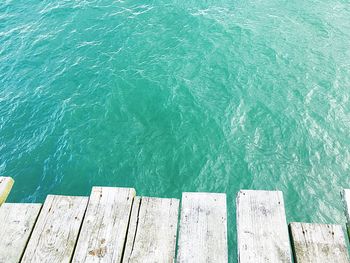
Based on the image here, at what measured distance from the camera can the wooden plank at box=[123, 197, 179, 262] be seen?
3.43 metres

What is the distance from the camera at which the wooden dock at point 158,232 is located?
333 centimetres

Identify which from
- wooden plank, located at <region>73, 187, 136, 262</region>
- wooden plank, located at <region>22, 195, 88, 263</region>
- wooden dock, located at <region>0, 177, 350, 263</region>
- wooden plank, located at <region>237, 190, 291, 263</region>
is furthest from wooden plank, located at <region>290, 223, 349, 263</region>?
wooden plank, located at <region>22, 195, 88, 263</region>

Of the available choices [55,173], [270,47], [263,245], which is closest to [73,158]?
[55,173]

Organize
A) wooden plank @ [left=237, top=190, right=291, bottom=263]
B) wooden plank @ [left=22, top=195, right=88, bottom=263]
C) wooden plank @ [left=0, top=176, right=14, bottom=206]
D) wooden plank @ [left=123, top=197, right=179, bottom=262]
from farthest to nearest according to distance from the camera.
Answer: wooden plank @ [left=0, top=176, right=14, bottom=206] < wooden plank @ [left=22, top=195, right=88, bottom=263] < wooden plank @ [left=123, top=197, right=179, bottom=262] < wooden plank @ [left=237, top=190, right=291, bottom=263]

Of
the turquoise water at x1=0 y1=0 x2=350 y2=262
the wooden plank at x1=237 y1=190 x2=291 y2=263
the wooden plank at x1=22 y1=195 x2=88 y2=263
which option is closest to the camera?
the wooden plank at x1=237 y1=190 x2=291 y2=263

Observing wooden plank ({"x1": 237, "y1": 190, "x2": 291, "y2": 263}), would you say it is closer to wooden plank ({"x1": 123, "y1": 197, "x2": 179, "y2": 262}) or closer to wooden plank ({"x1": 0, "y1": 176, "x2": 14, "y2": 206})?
wooden plank ({"x1": 123, "y1": 197, "x2": 179, "y2": 262})

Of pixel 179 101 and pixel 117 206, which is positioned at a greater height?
pixel 117 206

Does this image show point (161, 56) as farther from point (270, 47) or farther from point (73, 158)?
point (73, 158)

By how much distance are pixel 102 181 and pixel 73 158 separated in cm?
149

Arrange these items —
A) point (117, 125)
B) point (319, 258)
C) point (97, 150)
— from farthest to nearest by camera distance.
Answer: point (117, 125) < point (97, 150) < point (319, 258)

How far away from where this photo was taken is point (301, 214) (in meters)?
9.39

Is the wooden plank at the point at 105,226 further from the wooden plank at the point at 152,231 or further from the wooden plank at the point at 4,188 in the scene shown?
the wooden plank at the point at 4,188

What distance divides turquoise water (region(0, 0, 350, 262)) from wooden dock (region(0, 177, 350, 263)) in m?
5.66

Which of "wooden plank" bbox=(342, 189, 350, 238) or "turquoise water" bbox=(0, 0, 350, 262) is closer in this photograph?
"wooden plank" bbox=(342, 189, 350, 238)
